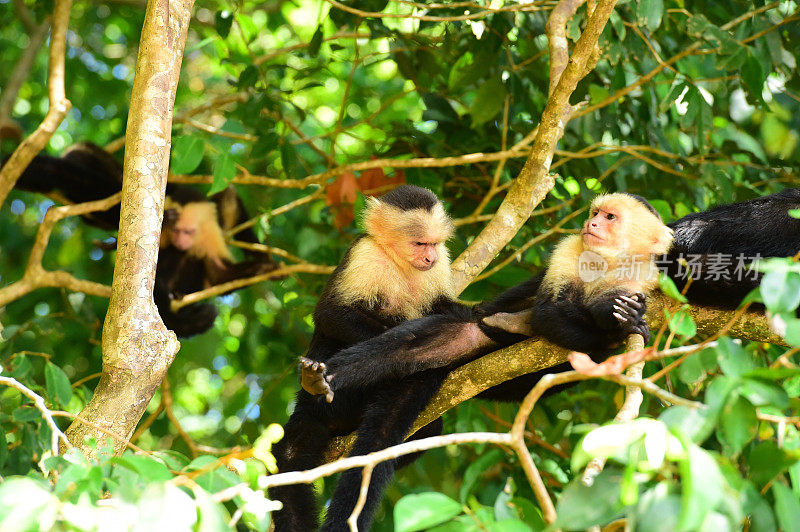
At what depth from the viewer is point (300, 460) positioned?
3170 millimetres

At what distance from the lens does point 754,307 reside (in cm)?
266

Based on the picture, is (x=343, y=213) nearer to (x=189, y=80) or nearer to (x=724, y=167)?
(x=724, y=167)

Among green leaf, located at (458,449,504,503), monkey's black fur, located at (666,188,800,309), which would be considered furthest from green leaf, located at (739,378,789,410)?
monkey's black fur, located at (666,188,800,309)

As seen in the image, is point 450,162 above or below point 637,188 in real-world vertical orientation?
above

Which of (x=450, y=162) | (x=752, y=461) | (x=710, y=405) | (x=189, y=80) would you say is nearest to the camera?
(x=710, y=405)

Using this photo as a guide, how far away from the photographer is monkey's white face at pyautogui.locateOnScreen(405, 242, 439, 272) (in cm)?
365

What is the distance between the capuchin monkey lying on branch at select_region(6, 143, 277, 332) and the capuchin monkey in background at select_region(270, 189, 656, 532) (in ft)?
6.59

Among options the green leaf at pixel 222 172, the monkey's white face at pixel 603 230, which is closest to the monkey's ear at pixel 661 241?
the monkey's white face at pixel 603 230

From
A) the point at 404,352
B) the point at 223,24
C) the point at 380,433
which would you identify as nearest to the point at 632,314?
the point at 404,352

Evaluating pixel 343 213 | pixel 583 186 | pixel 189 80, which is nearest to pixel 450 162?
pixel 583 186

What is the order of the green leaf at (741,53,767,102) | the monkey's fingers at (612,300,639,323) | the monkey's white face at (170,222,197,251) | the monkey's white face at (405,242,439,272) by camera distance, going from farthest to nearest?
the monkey's white face at (170,222,197,251)
the monkey's white face at (405,242,439,272)
the green leaf at (741,53,767,102)
the monkey's fingers at (612,300,639,323)

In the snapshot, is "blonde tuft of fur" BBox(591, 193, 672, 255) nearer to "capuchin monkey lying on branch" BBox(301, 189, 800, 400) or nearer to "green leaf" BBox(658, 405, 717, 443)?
"capuchin monkey lying on branch" BBox(301, 189, 800, 400)

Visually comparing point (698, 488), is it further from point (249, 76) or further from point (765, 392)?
point (249, 76)

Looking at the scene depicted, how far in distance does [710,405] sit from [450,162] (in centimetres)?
250
